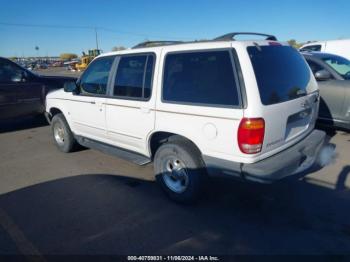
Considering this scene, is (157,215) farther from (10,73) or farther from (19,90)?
(10,73)

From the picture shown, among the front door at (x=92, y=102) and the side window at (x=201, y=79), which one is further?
the front door at (x=92, y=102)

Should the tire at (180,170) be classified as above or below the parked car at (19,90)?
below

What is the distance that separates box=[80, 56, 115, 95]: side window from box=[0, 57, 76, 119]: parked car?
2.66 metres

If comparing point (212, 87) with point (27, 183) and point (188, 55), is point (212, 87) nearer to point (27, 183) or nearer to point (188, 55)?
point (188, 55)

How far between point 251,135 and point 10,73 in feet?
22.8

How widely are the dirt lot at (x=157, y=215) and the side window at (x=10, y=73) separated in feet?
11.2

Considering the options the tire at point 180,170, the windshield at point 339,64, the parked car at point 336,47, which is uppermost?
the parked car at point 336,47

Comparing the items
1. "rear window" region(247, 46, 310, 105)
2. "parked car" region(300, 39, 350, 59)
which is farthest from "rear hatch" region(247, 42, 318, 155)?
"parked car" region(300, 39, 350, 59)

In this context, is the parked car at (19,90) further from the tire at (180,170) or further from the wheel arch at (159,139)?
the tire at (180,170)

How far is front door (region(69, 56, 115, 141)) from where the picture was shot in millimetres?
4320

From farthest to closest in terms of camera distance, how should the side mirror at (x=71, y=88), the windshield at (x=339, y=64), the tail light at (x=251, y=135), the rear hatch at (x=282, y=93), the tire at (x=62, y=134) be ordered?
the windshield at (x=339, y=64)
the tire at (x=62, y=134)
the side mirror at (x=71, y=88)
the rear hatch at (x=282, y=93)
the tail light at (x=251, y=135)

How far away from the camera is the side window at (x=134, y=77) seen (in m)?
3.58

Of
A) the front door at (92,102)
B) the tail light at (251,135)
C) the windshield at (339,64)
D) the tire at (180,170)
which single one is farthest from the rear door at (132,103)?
the windshield at (339,64)

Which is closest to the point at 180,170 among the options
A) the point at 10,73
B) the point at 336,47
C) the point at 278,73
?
the point at 278,73
